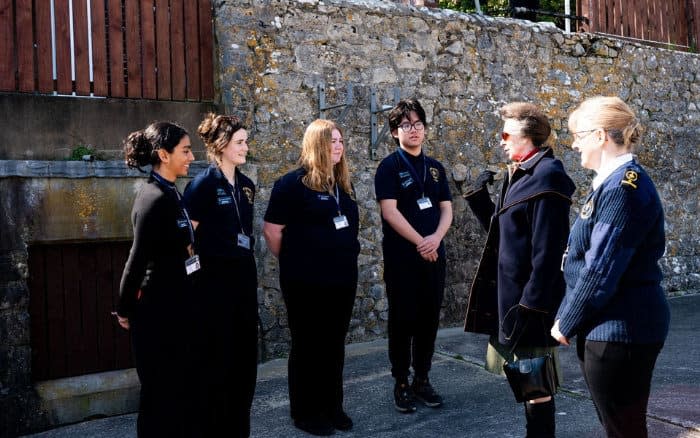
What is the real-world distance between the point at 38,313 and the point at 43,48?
1742 millimetres

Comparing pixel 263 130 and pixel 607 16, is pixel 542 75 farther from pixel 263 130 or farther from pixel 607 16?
pixel 263 130

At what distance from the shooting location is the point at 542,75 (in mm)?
7641

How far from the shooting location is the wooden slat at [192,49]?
5434mm

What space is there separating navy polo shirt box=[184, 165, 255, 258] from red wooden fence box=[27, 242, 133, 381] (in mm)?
1485

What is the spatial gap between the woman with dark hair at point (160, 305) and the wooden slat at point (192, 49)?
2224 millimetres

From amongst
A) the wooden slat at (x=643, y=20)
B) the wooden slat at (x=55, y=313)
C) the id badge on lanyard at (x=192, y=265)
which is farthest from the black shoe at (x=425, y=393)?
the wooden slat at (x=643, y=20)

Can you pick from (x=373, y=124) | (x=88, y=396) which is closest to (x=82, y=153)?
(x=88, y=396)

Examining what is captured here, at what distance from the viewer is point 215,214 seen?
370 centimetres

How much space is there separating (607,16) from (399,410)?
621 centimetres

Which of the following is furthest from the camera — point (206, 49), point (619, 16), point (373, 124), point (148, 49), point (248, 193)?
point (619, 16)

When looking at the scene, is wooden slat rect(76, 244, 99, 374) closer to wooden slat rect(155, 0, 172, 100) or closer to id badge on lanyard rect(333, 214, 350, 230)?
wooden slat rect(155, 0, 172, 100)

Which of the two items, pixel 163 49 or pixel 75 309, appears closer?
pixel 75 309

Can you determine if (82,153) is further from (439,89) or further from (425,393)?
(439,89)

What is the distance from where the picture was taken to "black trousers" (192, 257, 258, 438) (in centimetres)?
356
